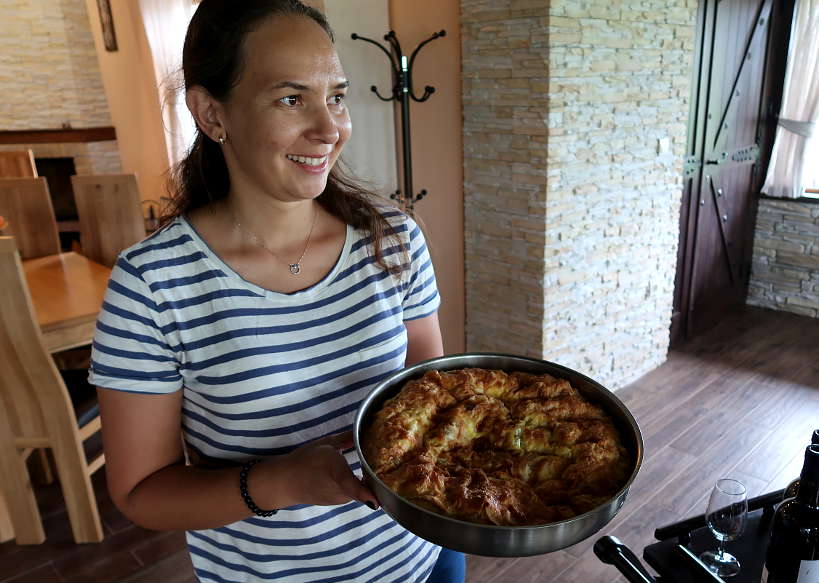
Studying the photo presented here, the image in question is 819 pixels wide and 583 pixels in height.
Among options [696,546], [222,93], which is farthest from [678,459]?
[222,93]

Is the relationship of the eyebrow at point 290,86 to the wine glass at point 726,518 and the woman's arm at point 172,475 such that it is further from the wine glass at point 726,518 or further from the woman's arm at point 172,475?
the wine glass at point 726,518

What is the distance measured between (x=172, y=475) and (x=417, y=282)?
0.47 m

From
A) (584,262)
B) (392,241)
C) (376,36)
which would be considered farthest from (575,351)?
(392,241)

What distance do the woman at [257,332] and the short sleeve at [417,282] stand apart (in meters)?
0.01

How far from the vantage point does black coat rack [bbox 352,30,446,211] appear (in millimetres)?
2914

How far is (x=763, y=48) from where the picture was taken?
394 centimetres

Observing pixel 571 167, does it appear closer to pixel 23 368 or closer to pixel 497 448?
pixel 497 448

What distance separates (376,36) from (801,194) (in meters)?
3.21

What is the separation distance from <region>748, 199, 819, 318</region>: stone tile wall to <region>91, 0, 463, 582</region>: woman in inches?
169

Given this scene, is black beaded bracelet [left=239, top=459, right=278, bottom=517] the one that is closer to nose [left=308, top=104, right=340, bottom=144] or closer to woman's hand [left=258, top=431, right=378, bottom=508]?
woman's hand [left=258, top=431, right=378, bottom=508]

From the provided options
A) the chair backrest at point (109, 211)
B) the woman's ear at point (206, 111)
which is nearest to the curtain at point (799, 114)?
the chair backrest at point (109, 211)

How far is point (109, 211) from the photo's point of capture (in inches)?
123

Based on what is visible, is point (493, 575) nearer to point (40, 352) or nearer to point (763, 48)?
point (40, 352)

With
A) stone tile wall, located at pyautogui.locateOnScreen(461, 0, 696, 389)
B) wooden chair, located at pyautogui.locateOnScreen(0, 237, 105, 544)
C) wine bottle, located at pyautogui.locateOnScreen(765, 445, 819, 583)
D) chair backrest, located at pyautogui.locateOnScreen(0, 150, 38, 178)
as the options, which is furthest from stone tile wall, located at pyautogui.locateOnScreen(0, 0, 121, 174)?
wine bottle, located at pyautogui.locateOnScreen(765, 445, 819, 583)
